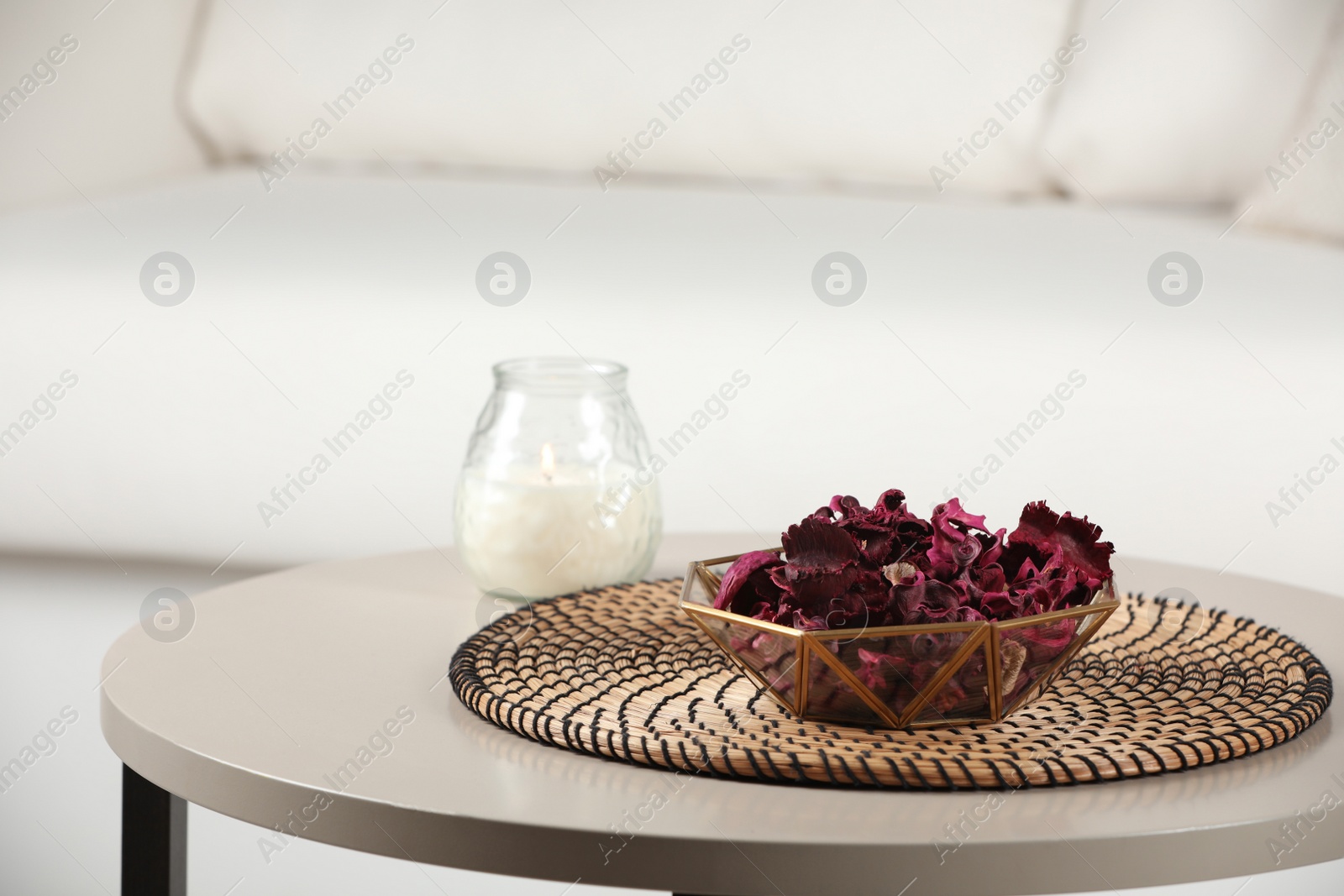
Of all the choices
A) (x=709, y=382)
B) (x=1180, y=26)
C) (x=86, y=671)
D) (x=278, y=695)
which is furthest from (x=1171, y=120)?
(x=86, y=671)

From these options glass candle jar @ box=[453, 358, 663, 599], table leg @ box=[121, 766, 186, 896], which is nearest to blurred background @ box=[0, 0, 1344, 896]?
glass candle jar @ box=[453, 358, 663, 599]

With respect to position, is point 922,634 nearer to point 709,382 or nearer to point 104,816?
point 709,382

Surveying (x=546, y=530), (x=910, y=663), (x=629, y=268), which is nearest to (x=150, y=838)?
(x=546, y=530)

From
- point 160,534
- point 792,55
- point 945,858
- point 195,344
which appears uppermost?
point 792,55

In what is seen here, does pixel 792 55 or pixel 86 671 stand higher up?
pixel 792 55

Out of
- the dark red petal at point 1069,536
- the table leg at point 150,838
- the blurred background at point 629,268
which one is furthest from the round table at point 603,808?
the blurred background at point 629,268

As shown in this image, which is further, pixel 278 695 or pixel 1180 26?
pixel 1180 26

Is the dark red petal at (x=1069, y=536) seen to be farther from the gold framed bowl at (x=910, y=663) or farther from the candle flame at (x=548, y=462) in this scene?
the candle flame at (x=548, y=462)

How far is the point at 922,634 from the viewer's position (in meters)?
0.52

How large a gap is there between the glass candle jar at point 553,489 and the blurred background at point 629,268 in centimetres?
53

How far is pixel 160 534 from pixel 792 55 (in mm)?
909

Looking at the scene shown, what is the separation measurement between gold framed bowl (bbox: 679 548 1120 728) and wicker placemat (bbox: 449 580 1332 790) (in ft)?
0.04

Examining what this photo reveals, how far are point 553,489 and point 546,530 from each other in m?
0.03

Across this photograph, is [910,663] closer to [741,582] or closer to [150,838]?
[741,582]
